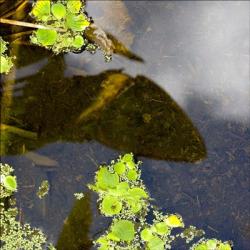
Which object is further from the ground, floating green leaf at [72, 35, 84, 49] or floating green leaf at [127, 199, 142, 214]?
floating green leaf at [72, 35, 84, 49]

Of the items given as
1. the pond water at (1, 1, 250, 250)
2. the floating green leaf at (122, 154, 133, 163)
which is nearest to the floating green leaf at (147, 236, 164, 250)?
the pond water at (1, 1, 250, 250)

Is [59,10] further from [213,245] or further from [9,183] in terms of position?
[213,245]

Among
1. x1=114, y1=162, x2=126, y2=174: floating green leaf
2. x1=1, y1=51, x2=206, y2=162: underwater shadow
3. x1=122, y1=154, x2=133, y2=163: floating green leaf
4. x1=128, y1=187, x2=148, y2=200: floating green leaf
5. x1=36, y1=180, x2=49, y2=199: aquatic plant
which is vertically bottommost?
x1=36, y1=180, x2=49, y2=199: aquatic plant

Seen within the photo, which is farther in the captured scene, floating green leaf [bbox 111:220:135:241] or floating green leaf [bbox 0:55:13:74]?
floating green leaf [bbox 0:55:13:74]

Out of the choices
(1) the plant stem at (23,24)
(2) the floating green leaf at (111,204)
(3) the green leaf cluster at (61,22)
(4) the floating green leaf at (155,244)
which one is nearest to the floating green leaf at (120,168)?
(2) the floating green leaf at (111,204)

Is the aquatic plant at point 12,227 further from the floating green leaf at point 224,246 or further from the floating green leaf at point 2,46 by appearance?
the floating green leaf at point 224,246

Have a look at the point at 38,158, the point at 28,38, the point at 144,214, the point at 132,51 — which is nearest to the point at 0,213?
the point at 38,158

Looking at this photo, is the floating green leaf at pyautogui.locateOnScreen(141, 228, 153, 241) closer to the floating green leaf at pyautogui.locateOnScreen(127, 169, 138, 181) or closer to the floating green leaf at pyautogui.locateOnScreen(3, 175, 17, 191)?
the floating green leaf at pyautogui.locateOnScreen(127, 169, 138, 181)
